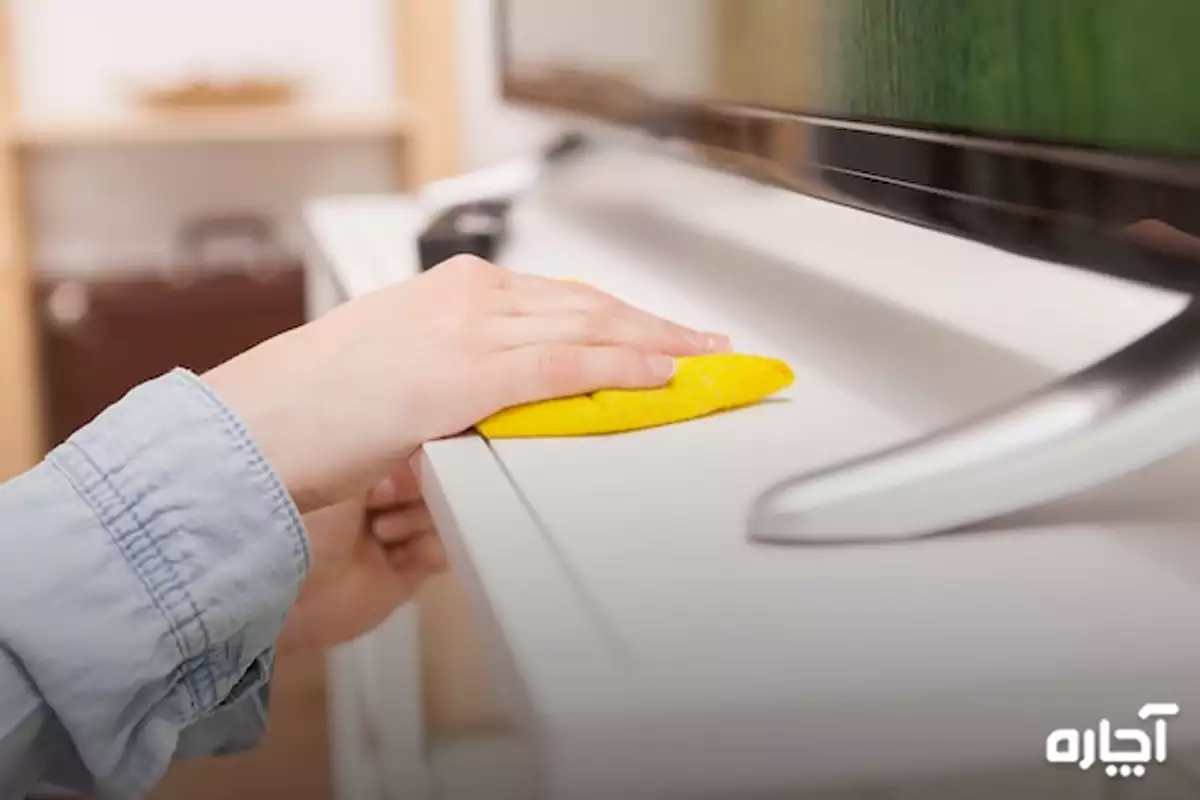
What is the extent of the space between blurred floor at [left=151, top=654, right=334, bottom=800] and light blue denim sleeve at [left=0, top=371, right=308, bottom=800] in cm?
76

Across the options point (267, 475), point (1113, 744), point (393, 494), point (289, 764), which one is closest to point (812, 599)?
Answer: point (1113, 744)

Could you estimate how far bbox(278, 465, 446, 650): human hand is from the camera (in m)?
0.59

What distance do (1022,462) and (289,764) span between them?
104 cm

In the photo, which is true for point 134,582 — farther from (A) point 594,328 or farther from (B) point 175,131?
(B) point 175,131

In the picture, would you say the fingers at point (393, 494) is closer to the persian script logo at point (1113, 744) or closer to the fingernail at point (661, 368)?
the fingernail at point (661, 368)

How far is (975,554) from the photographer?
0.34 meters

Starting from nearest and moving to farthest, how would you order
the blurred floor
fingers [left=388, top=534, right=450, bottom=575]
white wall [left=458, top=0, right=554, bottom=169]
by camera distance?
1. fingers [left=388, top=534, right=450, bottom=575]
2. the blurred floor
3. white wall [left=458, top=0, right=554, bottom=169]

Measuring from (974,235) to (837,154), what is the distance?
0.09 m

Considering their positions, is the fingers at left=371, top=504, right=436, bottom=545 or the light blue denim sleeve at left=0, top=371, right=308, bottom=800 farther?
the fingers at left=371, top=504, right=436, bottom=545

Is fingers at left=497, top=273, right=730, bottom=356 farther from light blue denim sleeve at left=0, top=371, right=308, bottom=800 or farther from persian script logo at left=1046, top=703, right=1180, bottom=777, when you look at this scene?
persian script logo at left=1046, top=703, right=1180, bottom=777

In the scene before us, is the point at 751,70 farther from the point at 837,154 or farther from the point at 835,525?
the point at 835,525

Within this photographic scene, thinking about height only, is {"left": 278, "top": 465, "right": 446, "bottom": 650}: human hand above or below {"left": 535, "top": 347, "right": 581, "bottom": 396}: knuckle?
below

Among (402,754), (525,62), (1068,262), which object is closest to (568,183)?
(525,62)

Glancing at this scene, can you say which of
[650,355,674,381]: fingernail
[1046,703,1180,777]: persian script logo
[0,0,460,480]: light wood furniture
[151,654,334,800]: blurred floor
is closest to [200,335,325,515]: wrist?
[650,355,674,381]: fingernail
